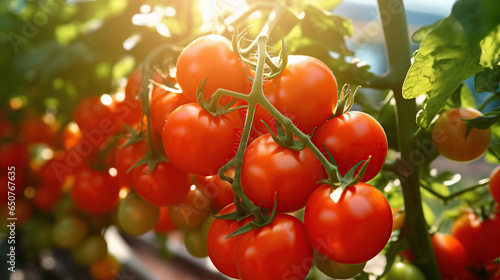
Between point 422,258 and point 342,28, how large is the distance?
10.8 inches

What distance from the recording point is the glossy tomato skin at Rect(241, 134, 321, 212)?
1.03 ft

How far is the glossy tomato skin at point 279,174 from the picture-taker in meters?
0.31

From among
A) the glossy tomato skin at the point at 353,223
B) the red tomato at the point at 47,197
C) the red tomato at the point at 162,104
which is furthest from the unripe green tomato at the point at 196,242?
the red tomato at the point at 47,197

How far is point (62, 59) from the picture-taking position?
711 mm

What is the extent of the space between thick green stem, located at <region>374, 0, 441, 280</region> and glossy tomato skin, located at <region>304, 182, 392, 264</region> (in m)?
0.18

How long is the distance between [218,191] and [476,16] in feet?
0.90

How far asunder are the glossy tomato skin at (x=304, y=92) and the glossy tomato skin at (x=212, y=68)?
0.04 metres

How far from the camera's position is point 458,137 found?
1.46ft

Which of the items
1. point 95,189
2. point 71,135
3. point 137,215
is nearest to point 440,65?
point 137,215

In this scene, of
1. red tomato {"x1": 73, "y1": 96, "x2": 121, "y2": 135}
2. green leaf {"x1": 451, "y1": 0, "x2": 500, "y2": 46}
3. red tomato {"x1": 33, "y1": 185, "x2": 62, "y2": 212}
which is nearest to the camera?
green leaf {"x1": 451, "y1": 0, "x2": 500, "y2": 46}

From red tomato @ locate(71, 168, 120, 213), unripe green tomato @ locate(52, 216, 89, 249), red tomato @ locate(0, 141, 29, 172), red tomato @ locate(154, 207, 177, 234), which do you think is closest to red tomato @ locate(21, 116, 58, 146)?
red tomato @ locate(0, 141, 29, 172)

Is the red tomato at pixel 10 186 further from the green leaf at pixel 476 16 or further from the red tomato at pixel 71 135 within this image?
the green leaf at pixel 476 16

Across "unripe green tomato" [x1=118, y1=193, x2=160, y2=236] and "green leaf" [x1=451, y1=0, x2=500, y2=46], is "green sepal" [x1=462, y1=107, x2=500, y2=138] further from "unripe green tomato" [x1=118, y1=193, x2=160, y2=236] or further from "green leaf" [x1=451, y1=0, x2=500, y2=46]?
"unripe green tomato" [x1=118, y1=193, x2=160, y2=236]

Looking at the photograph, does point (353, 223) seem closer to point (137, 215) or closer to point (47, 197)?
point (137, 215)
